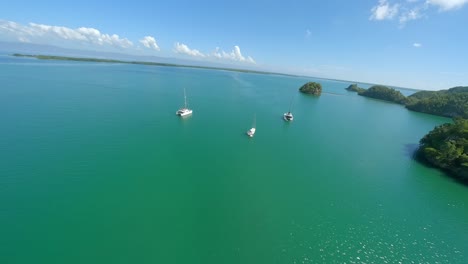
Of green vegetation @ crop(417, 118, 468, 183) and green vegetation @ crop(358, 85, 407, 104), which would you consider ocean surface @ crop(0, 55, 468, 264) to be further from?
green vegetation @ crop(358, 85, 407, 104)

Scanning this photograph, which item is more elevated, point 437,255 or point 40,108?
point 40,108

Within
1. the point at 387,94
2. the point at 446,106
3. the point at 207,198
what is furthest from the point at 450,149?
the point at 387,94

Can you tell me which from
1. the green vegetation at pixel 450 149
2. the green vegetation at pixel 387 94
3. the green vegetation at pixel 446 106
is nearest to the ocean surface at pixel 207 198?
the green vegetation at pixel 450 149

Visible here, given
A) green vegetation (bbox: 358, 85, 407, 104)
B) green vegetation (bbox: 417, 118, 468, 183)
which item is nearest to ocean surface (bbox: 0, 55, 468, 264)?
green vegetation (bbox: 417, 118, 468, 183)

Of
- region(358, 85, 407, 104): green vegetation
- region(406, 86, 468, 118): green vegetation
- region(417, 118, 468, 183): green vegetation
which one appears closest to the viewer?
region(417, 118, 468, 183): green vegetation

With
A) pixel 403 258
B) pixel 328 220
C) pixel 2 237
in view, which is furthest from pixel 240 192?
pixel 2 237

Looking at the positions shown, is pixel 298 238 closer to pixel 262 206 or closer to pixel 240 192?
pixel 262 206
